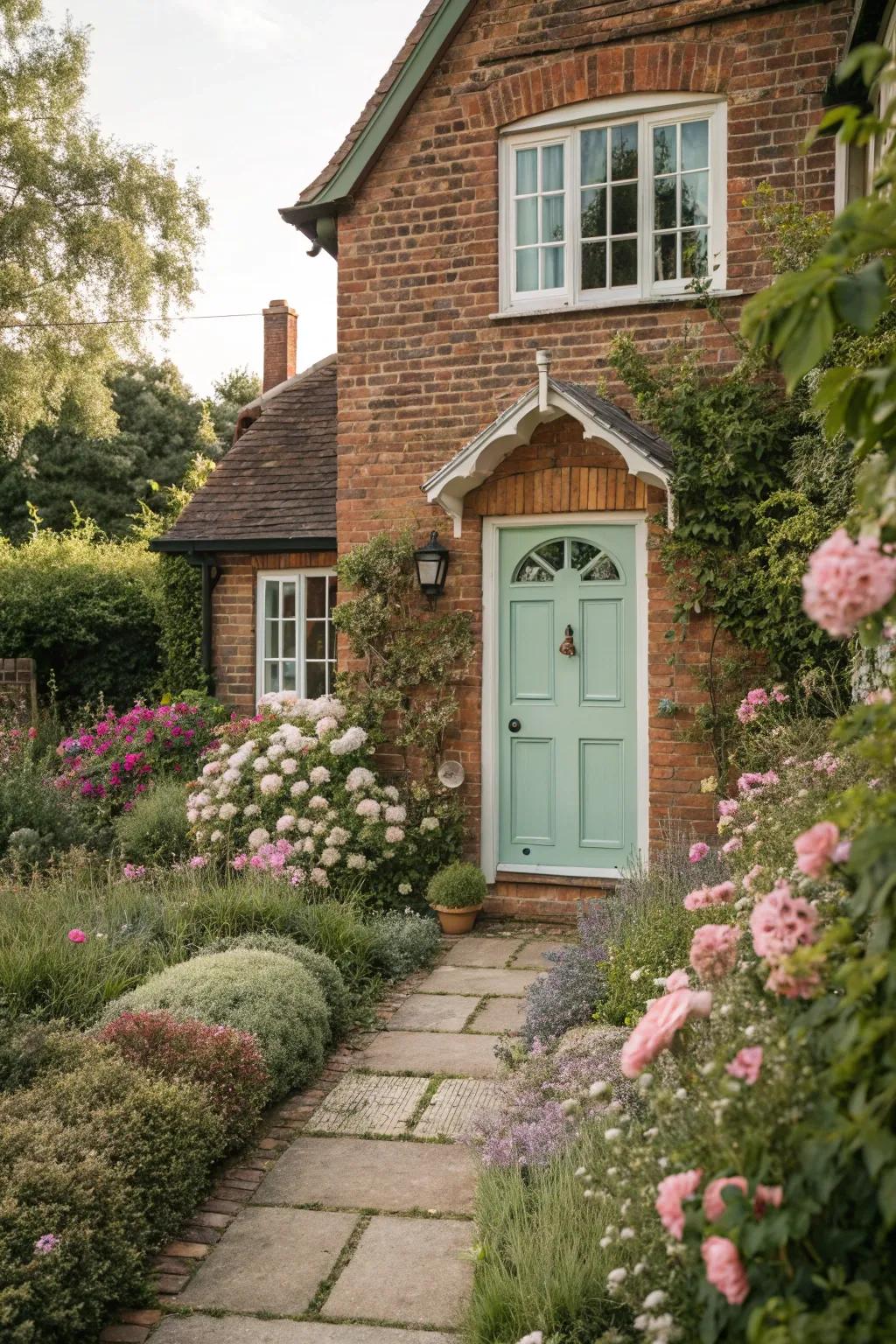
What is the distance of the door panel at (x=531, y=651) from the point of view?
8.40 m

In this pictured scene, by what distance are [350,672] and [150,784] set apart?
2.47 meters

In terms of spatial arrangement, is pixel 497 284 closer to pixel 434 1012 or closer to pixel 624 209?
pixel 624 209

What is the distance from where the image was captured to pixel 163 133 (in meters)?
22.1

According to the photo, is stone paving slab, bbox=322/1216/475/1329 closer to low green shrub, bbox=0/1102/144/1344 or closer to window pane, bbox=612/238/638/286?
low green shrub, bbox=0/1102/144/1344

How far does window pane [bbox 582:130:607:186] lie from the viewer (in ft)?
26.8

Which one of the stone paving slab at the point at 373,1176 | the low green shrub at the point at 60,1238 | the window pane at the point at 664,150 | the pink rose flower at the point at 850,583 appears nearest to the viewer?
the pink rose flower at the point at 850,583

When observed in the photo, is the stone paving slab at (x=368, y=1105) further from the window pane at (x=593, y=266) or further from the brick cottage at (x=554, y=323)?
the window pane at (x=593, y=266)

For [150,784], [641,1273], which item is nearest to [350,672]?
[150,784]

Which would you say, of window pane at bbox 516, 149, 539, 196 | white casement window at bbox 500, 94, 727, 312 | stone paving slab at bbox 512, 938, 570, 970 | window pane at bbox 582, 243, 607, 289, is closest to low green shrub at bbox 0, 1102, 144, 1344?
stone paving slab at bbox 512, 938, 570, 970

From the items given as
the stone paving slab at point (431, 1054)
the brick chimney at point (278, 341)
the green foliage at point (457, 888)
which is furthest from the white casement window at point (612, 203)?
the brick chimney at point (278, 341)

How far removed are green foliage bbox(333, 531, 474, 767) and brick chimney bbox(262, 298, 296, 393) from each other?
11253 millimetres

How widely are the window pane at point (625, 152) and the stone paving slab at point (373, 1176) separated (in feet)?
21.5

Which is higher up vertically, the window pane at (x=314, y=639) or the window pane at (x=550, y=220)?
the window pane at (x=550, y=220)

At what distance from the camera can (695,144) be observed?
7898mm
